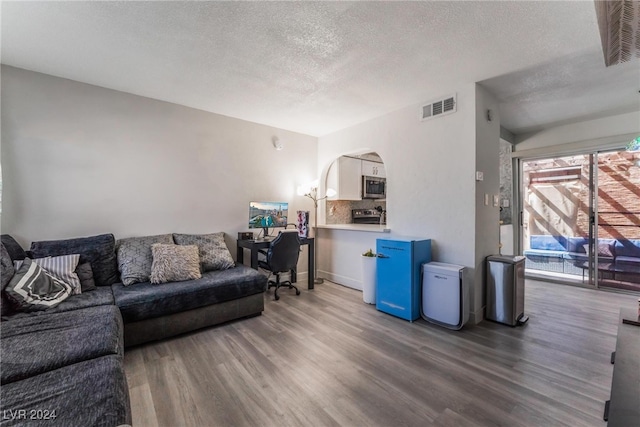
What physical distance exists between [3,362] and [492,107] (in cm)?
450

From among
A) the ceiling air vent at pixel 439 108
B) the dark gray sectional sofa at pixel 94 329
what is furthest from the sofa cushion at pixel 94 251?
the ceiling air vent at pixel 439 108

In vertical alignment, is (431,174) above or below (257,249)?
above

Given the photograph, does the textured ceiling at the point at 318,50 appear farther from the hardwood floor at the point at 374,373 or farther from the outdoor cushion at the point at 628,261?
the hardwood floor at the point at 374,373

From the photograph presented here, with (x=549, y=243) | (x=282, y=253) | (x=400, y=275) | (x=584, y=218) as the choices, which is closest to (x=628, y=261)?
(x=584, y=218)

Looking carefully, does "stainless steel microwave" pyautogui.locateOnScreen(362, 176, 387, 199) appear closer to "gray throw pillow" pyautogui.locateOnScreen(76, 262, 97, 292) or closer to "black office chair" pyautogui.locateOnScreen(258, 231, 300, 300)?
"black office chair" pyautogui.locateOnScreen(258, 231, 300, 300)

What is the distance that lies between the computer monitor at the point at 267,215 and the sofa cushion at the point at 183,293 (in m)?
0.85

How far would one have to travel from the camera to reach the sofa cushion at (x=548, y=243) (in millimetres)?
4461

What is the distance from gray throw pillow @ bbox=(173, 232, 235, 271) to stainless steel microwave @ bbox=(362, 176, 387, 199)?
285 cm

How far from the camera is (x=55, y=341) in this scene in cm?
151

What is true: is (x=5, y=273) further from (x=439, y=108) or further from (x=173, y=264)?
(x=439, y=108)

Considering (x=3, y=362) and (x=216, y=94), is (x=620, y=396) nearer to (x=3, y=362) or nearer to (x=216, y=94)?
(x=3, y=362)

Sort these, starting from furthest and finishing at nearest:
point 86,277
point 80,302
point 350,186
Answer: point 350,186 → point 86,277 → point 80,302

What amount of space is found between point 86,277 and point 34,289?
486 millimetres

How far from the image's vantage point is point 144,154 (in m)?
3.13
